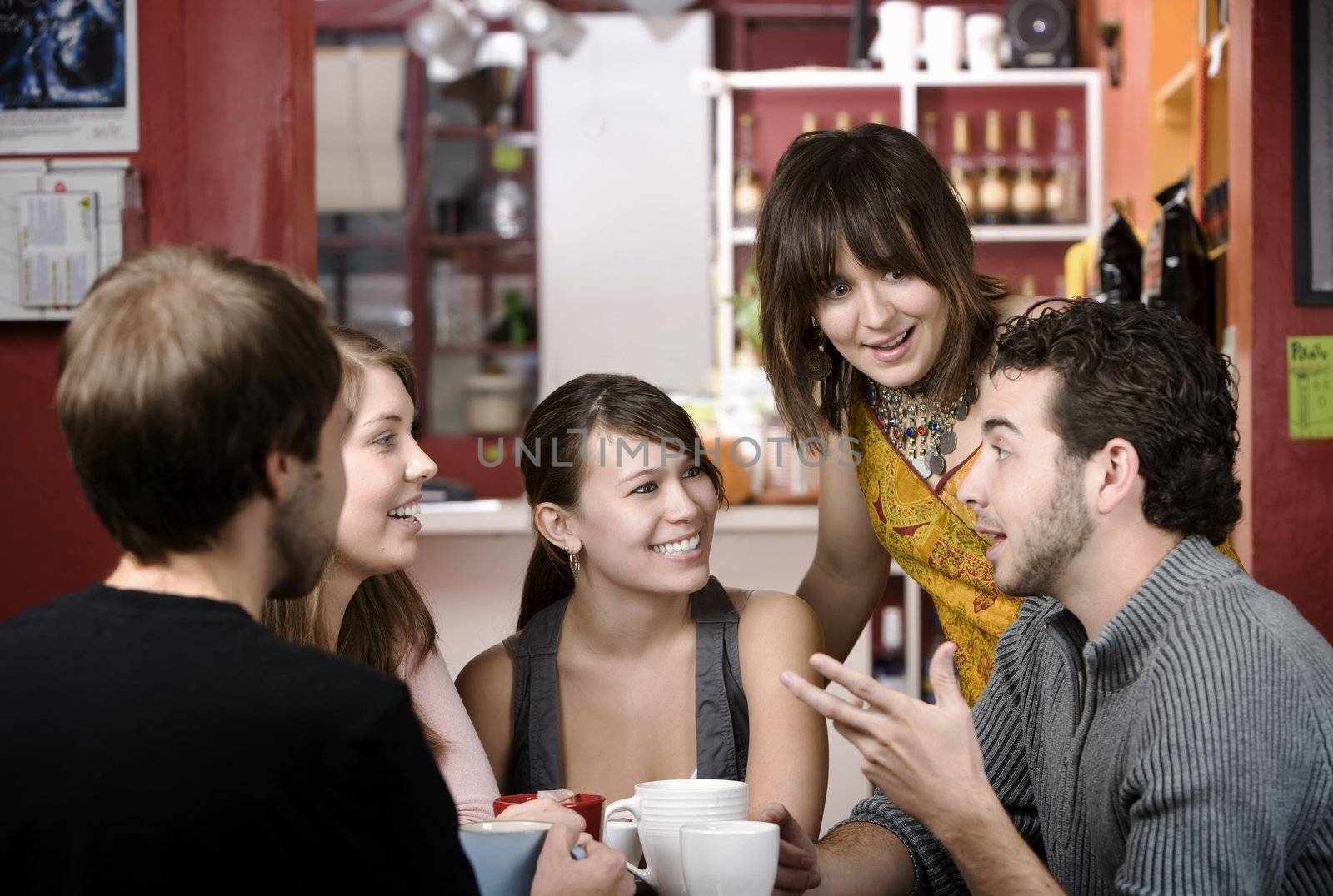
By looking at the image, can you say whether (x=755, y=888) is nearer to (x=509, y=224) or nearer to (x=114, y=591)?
(x=114, y=591)

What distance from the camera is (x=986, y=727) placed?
58.5 inches

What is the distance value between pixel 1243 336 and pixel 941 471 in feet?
3.93

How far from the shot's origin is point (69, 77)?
7.88 feet

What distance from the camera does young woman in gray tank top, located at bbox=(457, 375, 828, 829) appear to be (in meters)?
1.77

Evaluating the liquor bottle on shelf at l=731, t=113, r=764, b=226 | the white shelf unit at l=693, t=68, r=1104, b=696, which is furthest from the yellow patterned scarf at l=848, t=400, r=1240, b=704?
the liquor bottle on shelf at l=731, t=113, r=764, b=226

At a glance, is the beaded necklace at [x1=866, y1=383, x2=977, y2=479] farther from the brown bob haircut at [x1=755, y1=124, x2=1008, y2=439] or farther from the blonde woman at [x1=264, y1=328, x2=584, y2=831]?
the blonde woman at [x1=264, y1=328, x2=584, y2=831]

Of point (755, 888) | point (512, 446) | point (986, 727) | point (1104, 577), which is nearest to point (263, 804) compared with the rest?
point (755, 888)

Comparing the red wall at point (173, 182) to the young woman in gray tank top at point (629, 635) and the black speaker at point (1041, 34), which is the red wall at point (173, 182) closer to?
the young woman in gray tank top at point (629, 635)

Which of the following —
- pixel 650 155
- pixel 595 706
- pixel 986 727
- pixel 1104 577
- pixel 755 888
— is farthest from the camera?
pixel 650 155

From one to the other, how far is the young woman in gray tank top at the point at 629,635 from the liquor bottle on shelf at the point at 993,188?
14.0 ft

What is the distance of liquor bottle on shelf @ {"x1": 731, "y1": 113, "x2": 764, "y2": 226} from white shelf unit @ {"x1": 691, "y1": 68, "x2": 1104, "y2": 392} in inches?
1.7

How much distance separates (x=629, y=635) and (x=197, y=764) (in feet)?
3.60

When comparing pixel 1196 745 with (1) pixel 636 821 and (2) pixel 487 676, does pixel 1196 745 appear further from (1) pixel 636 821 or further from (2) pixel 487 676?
(2) pixel 487 676

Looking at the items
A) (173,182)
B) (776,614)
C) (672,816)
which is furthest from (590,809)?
(173,182)
